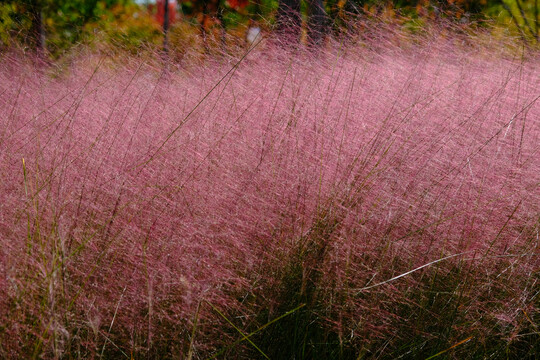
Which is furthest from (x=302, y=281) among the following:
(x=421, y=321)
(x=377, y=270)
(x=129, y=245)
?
(x=129, y=245)

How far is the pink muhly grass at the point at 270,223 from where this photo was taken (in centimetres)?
131

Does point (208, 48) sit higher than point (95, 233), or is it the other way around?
point (208, 48)

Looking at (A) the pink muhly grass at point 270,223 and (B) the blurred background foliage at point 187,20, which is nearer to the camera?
(A) the pink muhly grass at point 270,223

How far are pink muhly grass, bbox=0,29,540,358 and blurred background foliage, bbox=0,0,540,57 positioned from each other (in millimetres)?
1136

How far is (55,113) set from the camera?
237 centimetres

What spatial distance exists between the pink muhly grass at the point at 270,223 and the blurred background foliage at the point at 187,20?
1.14 metres

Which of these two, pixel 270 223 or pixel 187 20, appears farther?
pixel 187 20

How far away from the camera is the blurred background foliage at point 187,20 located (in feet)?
10.8

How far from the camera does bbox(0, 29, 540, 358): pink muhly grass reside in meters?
1.31

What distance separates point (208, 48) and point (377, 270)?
2135 millimetres

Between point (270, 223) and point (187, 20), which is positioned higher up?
point (187, 20)

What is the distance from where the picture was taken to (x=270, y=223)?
1.54 meters

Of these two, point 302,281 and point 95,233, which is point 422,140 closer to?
point 302,281

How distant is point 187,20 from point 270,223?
2.61m
